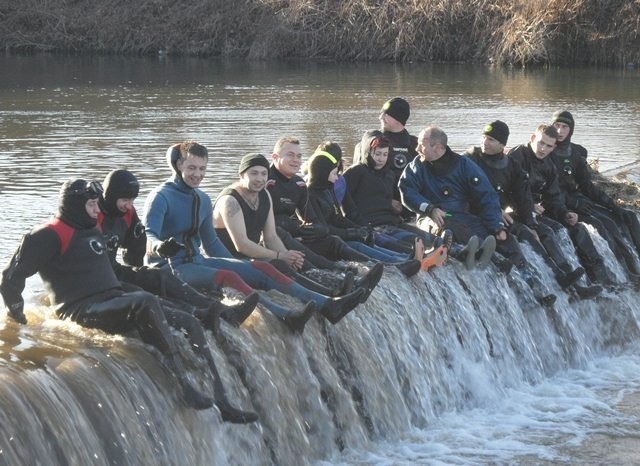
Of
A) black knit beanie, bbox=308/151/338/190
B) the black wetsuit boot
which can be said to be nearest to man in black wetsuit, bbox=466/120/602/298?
black knit beanie, bbox=308/151/338/190

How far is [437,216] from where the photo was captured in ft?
40.8

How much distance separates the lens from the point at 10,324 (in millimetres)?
8570

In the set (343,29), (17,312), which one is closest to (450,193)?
(17,312)

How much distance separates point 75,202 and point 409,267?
3.89m

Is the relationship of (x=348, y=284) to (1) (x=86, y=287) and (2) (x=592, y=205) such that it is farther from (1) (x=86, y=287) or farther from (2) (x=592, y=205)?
(2) (x=592, y=205)

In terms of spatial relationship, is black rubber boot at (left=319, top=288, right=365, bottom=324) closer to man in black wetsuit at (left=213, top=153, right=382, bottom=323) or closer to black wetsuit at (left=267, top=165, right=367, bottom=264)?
man in black wetsuit at (left=213, top=153, right=382, bottom=323)

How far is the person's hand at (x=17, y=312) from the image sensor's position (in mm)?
8055

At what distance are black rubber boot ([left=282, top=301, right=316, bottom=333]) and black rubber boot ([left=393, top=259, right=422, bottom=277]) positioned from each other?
6.39 ft

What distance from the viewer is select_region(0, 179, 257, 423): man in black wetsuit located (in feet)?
26.6

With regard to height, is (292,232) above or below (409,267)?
above

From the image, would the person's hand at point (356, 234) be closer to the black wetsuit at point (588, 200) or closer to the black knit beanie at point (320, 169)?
the black knit beanie at point (320, 169)

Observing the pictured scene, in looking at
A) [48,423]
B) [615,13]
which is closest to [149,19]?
[615,13]

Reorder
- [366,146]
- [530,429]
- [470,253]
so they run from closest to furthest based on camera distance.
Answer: [530,429], [470,253], [366,146]

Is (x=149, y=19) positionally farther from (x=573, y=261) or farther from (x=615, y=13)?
(x=573, y=261)
